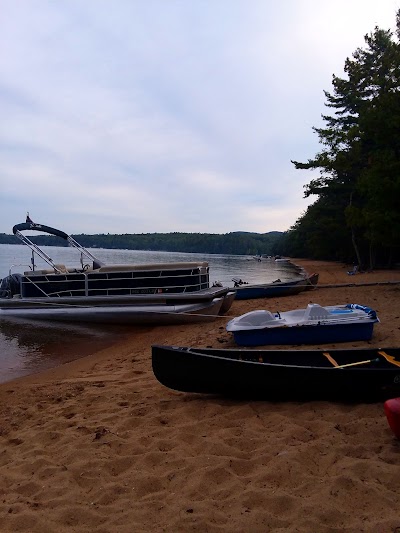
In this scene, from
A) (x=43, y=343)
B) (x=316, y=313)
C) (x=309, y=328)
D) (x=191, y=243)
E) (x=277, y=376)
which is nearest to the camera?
(x=277, y=376)

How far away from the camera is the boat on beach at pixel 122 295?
14.4 m

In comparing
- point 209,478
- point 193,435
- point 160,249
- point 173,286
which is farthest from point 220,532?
point 160,249

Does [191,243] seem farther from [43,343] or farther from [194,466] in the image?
[194,466]

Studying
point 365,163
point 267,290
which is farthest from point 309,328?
point 365,163

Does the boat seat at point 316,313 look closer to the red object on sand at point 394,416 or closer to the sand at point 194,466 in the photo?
the sand at point 194,466

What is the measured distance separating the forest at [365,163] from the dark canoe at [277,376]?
452 inches

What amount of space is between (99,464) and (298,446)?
1.96 m

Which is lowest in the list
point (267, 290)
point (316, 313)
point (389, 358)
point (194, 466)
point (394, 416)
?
point (194, 466)

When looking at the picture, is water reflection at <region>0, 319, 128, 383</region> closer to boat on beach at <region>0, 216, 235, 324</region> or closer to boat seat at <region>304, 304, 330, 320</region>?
boat on beach at <region>0, 216, 235, 324</region>

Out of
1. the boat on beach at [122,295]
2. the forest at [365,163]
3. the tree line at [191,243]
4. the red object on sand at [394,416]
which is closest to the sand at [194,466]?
the red object on sand at [394,416]

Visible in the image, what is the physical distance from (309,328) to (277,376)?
10.2 feet

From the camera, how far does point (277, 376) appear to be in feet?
17.3

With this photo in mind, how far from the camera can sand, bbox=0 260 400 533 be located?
3143 mm

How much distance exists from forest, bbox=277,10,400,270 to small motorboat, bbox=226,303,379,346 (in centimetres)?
845
